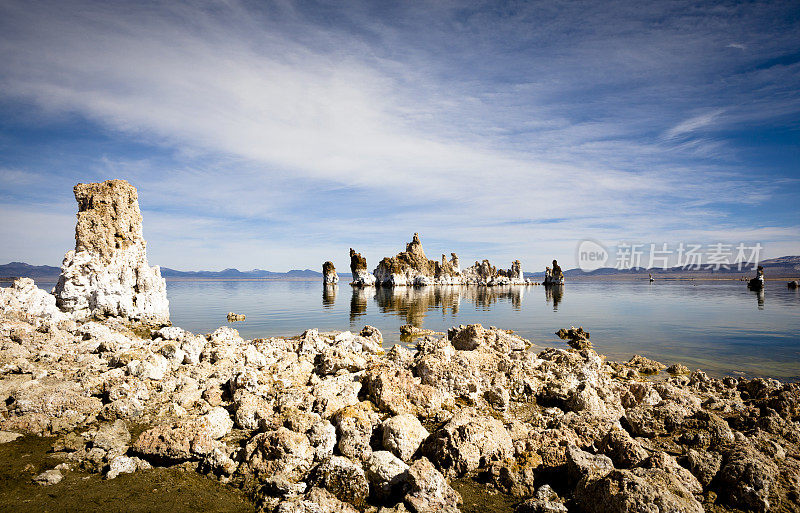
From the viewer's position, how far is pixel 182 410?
8.84 m

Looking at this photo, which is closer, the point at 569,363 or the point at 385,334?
the point at 569,363

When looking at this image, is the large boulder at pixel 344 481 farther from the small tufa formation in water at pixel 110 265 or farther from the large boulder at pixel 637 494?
the small tufa formation in water at pixel 110 265

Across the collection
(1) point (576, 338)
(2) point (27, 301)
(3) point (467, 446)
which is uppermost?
(2) point (27, 301)

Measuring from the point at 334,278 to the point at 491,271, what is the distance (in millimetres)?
67336

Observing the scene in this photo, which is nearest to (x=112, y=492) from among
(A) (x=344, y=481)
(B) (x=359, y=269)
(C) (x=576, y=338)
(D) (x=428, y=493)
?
(A) (x=344, y=481)

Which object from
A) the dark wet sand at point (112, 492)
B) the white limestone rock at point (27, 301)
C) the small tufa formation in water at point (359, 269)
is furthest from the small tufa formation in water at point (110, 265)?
the small tufa formation in water at point (359, 269)

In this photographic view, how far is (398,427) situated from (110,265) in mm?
22576

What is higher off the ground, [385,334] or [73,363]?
[73,363]

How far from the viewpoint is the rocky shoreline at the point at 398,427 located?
5.96 meters

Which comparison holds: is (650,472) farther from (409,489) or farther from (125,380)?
(125,380)

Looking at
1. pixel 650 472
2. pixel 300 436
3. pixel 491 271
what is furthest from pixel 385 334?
pixel 491 271

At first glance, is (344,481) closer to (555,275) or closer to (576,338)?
(576,338)

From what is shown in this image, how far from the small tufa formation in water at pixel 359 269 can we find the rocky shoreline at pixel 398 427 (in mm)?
121867

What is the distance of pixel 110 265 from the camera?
22.0 metres
